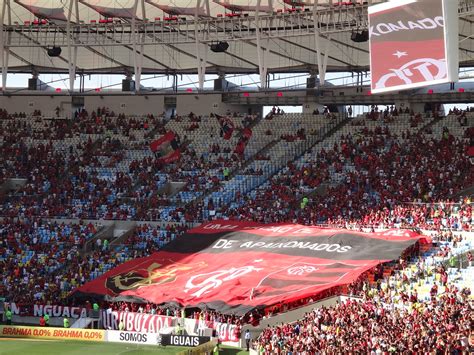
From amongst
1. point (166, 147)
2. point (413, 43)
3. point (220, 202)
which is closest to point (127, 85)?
point (166, 147)

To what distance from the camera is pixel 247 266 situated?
42781 millimetres

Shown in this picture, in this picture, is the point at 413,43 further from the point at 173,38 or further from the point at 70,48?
the point at 173,38

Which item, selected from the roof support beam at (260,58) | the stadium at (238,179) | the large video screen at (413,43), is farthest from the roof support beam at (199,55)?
the large video screen at (413,43)

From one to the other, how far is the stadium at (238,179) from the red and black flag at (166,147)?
Answer: 149mm

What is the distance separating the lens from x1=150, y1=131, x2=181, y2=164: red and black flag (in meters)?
57.9

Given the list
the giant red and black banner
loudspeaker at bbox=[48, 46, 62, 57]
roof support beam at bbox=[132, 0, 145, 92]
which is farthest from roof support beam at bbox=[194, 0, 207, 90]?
the giant red and black banner

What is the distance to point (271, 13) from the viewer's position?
57.3 meters

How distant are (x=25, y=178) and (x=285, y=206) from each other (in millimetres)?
18805

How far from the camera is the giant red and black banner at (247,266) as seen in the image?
39188 millimetres

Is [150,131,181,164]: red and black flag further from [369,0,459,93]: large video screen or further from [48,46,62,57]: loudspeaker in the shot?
[369,0,459,93]: large video screen

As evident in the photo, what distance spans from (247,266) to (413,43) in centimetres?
1408

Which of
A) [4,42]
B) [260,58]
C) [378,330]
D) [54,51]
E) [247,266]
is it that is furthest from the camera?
[4,42]

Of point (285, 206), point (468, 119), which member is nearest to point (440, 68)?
point (285, 206)

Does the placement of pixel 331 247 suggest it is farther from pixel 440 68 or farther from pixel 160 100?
pixel 160 100
